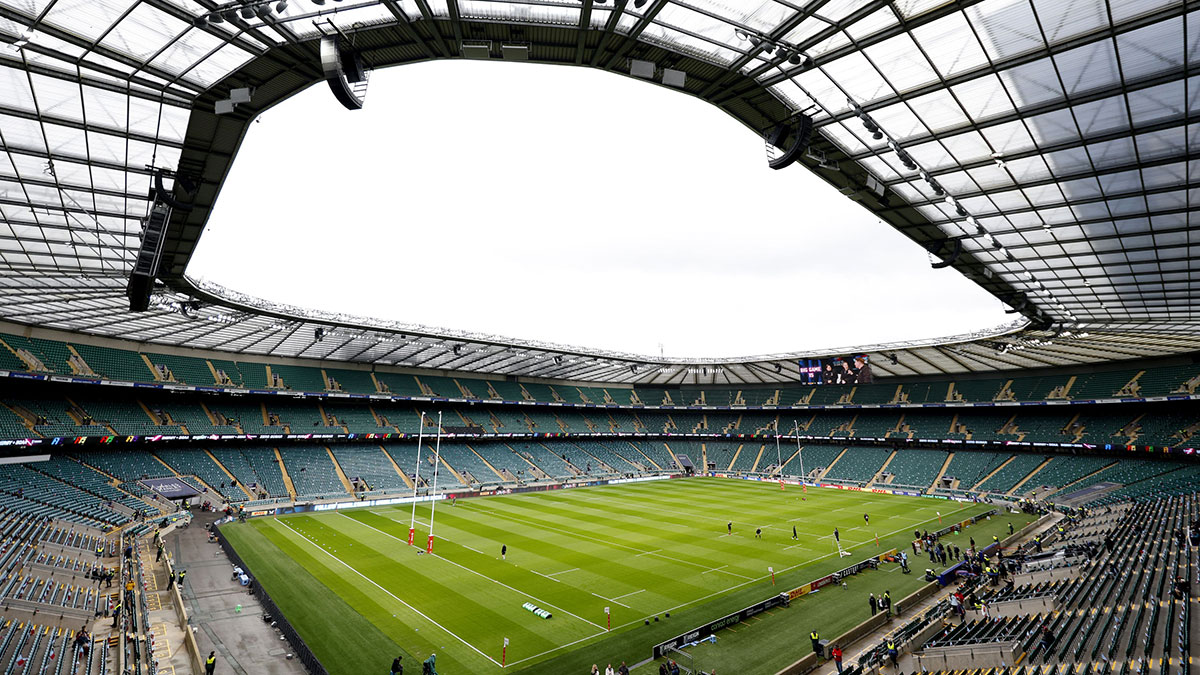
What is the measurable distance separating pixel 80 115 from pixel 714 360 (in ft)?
231

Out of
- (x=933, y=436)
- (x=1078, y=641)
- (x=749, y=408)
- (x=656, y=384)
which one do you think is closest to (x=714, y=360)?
(x=749, y=408)

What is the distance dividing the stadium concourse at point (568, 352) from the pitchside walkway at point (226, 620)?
0.22m

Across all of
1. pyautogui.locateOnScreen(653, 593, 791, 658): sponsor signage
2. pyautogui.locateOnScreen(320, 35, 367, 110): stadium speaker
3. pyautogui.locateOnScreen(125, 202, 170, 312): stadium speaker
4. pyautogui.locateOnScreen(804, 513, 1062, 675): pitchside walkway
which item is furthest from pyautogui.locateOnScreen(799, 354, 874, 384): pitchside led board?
pyautogui.locateOnScreen(125, 202, 170, 312): stadium speaker

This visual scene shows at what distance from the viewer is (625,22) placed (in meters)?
11.6

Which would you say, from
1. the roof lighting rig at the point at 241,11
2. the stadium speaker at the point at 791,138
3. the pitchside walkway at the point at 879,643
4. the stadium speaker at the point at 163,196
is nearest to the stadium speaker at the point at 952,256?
the stadium speaker at the point at 791,138

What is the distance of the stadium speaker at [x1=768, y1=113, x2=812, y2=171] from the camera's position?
1485 centimetres

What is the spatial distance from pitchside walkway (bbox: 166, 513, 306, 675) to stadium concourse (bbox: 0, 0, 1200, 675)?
0.22 meters

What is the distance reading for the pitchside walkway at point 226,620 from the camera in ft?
62.2

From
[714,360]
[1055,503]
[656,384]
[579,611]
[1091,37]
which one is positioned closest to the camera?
[1091,37]

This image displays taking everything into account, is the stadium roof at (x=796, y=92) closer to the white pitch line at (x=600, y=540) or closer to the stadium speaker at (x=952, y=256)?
the stadium speaker at (x=952, y=256)

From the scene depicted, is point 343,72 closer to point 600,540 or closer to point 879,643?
point 879,643

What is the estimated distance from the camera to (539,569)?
30.0m

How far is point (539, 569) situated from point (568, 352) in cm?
3583

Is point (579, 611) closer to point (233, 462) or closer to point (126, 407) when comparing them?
point (233, 462)
